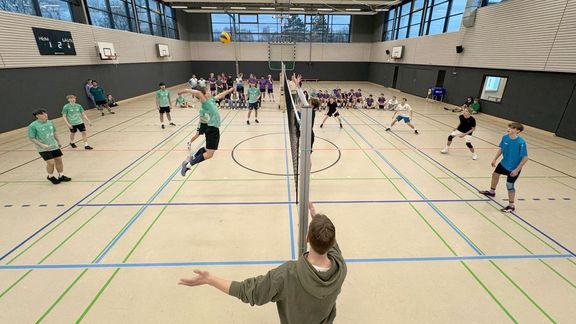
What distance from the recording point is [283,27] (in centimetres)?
3331

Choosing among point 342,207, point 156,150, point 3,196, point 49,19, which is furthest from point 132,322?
point 49,19

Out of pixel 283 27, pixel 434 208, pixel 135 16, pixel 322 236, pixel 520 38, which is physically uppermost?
pixel 283 27

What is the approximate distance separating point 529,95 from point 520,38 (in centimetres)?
304

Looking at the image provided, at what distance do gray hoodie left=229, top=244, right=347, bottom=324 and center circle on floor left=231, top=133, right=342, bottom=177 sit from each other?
225 inches

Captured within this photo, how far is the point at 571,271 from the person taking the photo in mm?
4281

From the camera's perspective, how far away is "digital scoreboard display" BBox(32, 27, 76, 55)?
12.6 meters

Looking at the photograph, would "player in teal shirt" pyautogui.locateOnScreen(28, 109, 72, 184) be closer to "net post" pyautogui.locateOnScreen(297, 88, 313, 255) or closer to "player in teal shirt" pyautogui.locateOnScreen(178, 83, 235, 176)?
"player in teal shirt" pyautogui.locateOnScreen(178, 83, 235, 176)

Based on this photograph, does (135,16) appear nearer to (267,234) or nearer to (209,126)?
(209,126)

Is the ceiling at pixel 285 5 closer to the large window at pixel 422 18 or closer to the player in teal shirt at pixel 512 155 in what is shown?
the large window at pixel 422 18

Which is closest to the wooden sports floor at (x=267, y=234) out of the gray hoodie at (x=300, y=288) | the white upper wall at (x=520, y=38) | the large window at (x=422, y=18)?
the gray hoodie at (x=300, y=288)

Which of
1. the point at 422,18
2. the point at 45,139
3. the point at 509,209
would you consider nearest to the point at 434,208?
the point at 509,209

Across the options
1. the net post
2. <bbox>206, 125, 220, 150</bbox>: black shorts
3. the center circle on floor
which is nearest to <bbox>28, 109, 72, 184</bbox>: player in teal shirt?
<bbox>206, 125, 220, 150</bbox>: black shorts

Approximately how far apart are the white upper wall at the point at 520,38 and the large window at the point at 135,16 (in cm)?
2371

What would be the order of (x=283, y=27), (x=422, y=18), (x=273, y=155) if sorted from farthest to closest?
(x=283, y=27)
(x=422, y=18)
(x=273, y=155)
